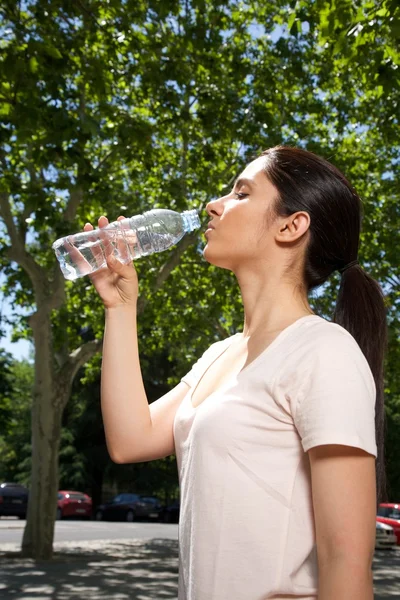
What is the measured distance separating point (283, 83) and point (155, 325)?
9852 millimetres

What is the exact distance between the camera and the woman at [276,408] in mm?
1697

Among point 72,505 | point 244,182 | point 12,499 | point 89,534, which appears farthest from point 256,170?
point 72,505

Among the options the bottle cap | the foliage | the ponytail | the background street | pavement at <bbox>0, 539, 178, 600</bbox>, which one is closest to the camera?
the ponytail

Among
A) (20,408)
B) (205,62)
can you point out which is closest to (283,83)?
(205,62)

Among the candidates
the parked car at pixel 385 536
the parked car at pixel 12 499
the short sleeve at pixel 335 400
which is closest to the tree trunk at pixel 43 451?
the parked car at pixel 385 536

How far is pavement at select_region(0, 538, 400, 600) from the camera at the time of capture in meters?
12.0

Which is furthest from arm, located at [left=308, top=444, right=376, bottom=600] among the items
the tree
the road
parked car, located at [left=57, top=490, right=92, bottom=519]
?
parked car, located at [left=57, top=490, right=92, bottom=519]

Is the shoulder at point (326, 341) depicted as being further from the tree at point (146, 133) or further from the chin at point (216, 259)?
the tree at point (146, 133)

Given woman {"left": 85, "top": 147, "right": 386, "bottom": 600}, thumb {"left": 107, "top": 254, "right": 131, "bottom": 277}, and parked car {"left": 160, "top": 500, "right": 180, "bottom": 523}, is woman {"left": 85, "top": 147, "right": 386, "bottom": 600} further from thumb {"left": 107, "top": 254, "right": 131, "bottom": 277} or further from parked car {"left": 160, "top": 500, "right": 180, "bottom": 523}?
parked car {"left": 160, "top": 500, "right": 180, "bottom": 523}

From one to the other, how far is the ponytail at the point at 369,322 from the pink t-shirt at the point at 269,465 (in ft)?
0.81

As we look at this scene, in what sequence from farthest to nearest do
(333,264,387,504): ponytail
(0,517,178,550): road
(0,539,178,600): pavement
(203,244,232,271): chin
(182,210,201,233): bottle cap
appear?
1. (0,517,178,550): road
2. (0,539,178,600): pavement
3. (182,210,201,233): bottle cap
4. (203,244,232,271): chin
5. (333,264,387,504): ponytail

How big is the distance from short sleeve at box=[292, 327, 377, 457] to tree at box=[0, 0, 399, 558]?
7803mm

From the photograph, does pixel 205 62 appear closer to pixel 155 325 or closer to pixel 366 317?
pixel 155 325

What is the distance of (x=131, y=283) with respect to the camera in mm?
2283
